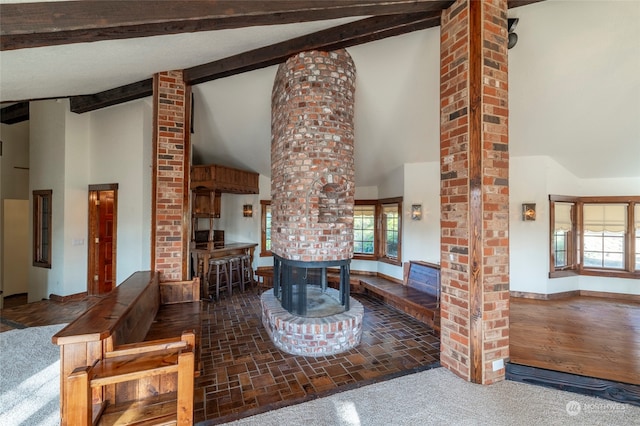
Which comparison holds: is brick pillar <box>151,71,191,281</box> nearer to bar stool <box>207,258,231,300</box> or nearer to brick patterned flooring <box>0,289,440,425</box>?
brick patterned flooring <box>0,289,440,425</box>

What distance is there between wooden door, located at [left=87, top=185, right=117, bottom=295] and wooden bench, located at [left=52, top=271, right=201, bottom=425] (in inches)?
155

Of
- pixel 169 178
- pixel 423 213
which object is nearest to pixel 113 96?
pixel 169 178

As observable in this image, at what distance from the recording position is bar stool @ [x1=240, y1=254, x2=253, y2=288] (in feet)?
20.0

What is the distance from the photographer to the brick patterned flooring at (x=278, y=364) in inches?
92.3

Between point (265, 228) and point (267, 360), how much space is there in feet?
13.4

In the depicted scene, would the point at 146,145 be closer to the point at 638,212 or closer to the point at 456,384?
the point at 456,384

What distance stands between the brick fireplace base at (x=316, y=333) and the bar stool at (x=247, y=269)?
2883 mm

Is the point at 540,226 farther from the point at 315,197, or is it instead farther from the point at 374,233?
the point at 315,197

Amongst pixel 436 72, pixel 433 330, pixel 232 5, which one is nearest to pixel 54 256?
pixel 232 5

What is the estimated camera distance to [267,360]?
305 centimetres

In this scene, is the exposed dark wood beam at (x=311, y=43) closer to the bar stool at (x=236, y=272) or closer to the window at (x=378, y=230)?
the window at (x=378, y=230)

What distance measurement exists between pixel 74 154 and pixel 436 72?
6364 mm

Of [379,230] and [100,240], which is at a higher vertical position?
[379,230]

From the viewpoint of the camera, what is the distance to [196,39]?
292 centimetres
